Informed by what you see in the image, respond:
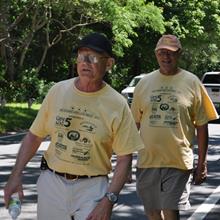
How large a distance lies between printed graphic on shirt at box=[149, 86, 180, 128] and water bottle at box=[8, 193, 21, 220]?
1.64 metres

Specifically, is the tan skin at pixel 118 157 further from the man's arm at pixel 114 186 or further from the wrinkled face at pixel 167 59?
the wrinkled face at pixel 167 59

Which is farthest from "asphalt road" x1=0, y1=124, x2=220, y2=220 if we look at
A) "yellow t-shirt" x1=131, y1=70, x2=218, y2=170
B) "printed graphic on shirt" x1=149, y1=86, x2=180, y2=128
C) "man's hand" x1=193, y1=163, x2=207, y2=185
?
"printed graphic on shirt" x1=149, y1=86, x2=180, y2=128

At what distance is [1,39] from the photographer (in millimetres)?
26109

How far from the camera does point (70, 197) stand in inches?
145

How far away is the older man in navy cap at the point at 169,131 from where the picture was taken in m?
5.01

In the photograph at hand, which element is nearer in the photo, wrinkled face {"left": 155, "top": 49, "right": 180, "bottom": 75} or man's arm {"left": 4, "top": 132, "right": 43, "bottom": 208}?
man's arm {"left": 4, "top": 132, "right": 43, "bottom": 208}

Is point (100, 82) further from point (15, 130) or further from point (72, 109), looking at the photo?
point (15, 130)

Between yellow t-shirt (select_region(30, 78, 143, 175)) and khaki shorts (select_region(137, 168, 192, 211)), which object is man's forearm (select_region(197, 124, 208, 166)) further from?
yellow t-shirt (select_region(30, 78, 143, 175))

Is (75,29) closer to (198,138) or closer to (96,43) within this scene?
(198,138)

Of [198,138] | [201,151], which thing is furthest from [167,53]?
[201,151]

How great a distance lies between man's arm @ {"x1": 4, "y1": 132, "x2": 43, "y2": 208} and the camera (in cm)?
373

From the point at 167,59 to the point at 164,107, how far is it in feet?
1.28

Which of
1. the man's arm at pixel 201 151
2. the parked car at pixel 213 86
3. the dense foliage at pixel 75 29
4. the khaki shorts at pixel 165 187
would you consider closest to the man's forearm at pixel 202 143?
the man's arm at pixel 201 151

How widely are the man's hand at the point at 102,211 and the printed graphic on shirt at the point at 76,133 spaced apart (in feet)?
0.90
